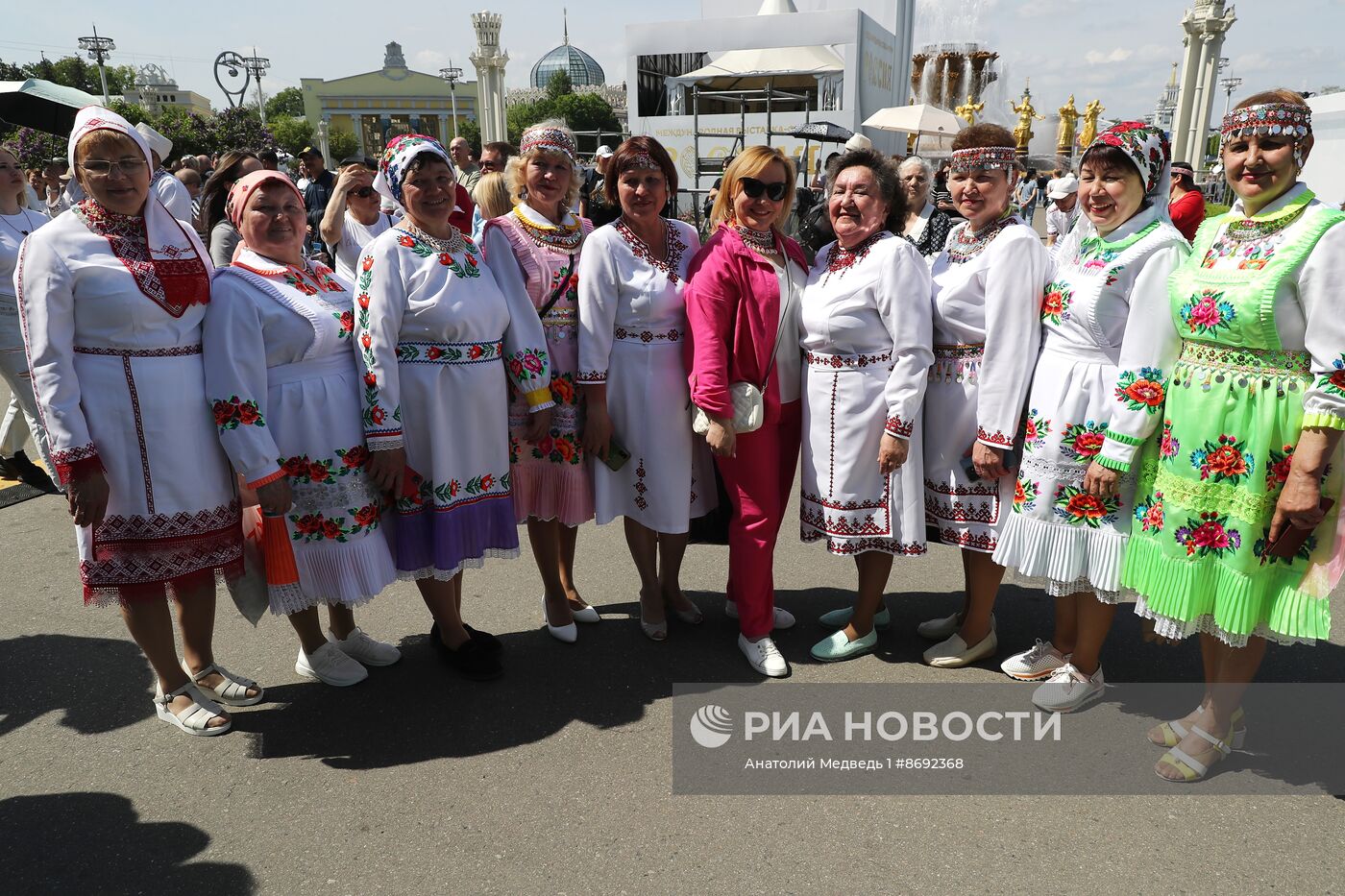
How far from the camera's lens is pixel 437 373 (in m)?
3.03

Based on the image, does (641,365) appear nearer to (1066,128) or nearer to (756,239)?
(756,239)

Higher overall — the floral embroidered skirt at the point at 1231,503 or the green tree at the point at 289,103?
the green tree at the point at 289,103

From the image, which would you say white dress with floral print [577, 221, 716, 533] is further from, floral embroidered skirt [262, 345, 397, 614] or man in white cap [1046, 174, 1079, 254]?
man in white cap [1046, 174, 1079, 254]

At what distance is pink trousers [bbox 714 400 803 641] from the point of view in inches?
133

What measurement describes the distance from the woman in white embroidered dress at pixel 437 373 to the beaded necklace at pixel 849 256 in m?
1.15

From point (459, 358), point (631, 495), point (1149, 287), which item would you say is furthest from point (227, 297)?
point (1149, 287)

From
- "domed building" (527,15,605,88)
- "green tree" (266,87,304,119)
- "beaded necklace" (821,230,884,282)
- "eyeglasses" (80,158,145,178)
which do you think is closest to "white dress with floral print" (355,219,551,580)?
"eyeglasses" (80,158,145,178)

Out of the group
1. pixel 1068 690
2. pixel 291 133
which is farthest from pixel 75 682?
pixel 291 133

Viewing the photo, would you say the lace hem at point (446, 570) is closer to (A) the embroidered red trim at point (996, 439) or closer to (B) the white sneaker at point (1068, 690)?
(A) the embroidered red trim at point (996, 439)

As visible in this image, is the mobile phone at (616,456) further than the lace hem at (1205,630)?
Yes

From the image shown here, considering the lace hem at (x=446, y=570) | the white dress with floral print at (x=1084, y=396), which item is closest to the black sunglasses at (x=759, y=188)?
the white dress with floral print at (x=1084, y=396)

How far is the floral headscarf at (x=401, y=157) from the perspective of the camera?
9.81ft

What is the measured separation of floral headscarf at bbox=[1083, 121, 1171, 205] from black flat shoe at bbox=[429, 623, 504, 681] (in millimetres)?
2842

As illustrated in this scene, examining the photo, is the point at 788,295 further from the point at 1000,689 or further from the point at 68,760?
the point at 68,760
